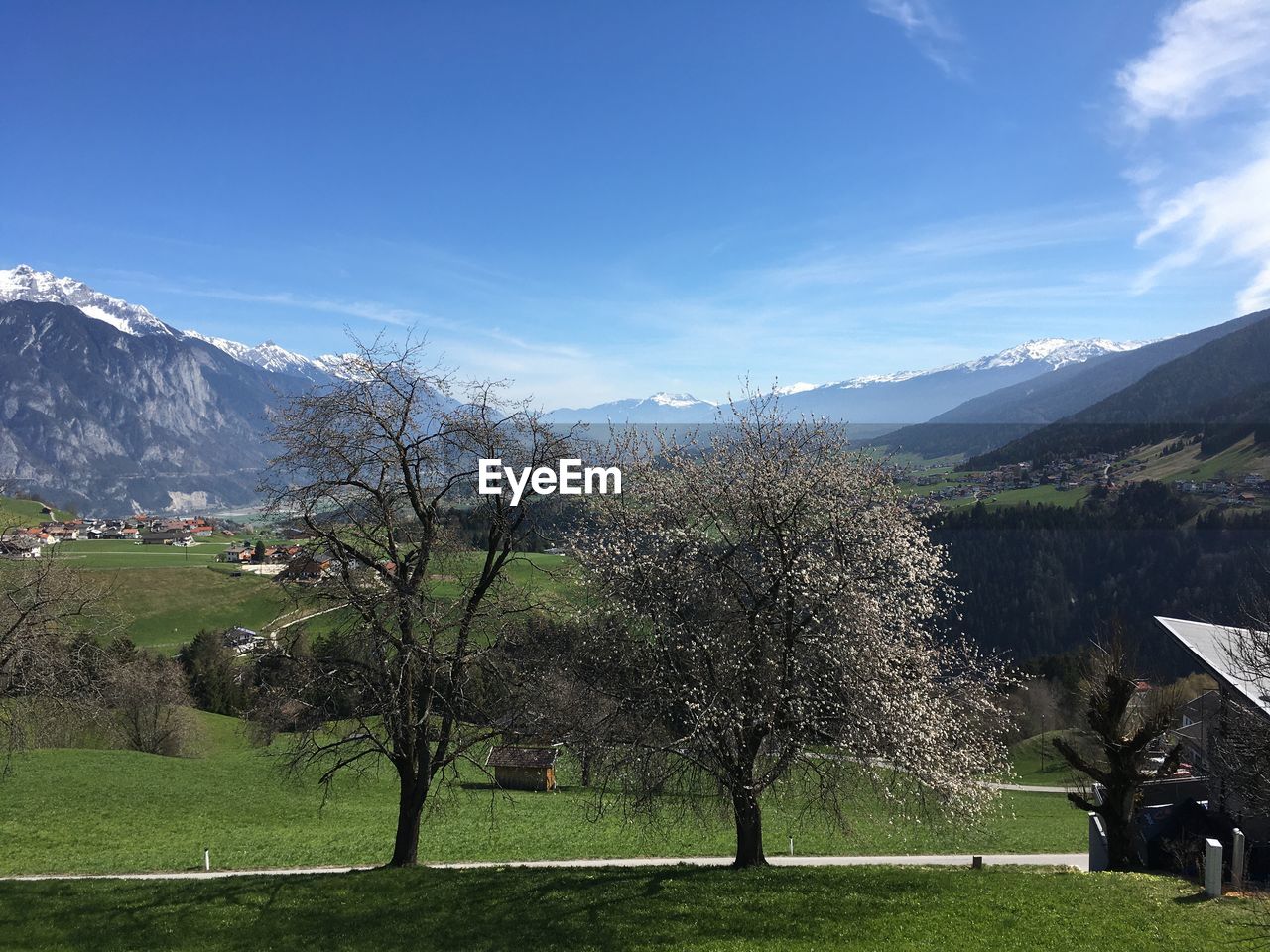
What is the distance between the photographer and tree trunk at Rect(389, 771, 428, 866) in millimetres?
17375

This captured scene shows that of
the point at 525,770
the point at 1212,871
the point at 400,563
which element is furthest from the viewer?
the point at 525,770

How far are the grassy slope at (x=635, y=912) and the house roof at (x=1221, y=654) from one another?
8945 mm

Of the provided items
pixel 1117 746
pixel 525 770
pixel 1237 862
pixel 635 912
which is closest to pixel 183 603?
pixel 525 770

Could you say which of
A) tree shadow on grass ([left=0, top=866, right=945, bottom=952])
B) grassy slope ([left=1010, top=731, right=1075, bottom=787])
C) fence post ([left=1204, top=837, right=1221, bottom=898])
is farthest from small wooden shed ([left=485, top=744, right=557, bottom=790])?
grassy slope ([left=1010, top=731, right=1075, bottom=787])

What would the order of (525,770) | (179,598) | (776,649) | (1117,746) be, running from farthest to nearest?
(179,598) → (525,770) → (1117,746) → (776,649)

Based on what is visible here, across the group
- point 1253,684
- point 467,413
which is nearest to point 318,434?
point 467,413

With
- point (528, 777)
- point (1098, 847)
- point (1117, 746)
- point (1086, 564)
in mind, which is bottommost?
point (528, 777)

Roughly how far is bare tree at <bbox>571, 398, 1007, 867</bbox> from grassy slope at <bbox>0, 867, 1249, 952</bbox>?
1813 millimetres

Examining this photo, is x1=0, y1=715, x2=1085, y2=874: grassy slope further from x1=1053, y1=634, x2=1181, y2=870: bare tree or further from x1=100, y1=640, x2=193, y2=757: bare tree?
x1=100, y1=640, x2=193, y2=757: bare tree

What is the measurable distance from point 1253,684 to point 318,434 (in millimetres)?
28444

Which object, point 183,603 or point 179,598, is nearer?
point 183,603

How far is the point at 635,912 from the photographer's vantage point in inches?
559

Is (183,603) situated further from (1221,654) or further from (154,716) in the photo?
(1221,654)

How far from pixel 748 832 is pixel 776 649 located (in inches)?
190
